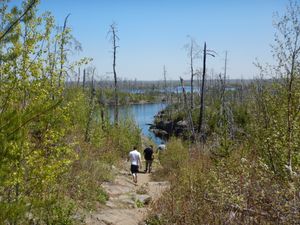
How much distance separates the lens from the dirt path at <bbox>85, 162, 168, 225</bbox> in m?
8.77

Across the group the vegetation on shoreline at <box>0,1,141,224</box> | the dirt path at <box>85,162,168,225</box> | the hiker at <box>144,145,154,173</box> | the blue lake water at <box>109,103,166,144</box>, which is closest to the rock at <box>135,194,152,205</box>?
the dirt path at <box>85,162,168,225</box>

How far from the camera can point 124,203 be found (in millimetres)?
10664

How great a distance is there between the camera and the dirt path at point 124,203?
8.77 metres

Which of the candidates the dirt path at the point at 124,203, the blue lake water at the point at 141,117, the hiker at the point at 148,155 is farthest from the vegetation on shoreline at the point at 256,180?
the blue lake water at the point at 141,117

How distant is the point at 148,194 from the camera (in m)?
12.2

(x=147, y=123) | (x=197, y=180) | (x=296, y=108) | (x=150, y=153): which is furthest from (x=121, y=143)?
(x=147, y=123)

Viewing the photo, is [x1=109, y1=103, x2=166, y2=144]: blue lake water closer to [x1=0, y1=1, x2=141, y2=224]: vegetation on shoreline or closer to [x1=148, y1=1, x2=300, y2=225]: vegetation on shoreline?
[x1=148, y1=1, x2=300, y2=225]: vegetation on shoreline

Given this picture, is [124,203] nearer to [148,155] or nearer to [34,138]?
[34,138]

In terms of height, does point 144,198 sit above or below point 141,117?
above

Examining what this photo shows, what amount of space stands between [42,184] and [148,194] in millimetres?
6926

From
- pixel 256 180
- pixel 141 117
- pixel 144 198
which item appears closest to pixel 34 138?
pixel 256 180

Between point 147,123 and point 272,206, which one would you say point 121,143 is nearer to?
point 272,206

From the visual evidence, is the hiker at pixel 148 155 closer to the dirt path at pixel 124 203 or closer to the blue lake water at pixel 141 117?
the dirt path at pixel 124 203

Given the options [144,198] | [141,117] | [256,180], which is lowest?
[141,117]
